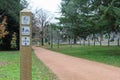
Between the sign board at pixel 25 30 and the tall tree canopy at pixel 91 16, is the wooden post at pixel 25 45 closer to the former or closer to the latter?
the sign board at pixel 25 30

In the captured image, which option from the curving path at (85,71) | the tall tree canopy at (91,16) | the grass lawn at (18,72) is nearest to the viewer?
the grass lawn at (18,72)

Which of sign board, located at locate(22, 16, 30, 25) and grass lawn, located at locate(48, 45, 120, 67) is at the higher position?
sign board, located at locate(22, 16, 30, 25)

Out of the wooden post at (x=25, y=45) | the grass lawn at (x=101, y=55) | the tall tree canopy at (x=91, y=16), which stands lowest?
the grass lawn at (x=101, y=55)

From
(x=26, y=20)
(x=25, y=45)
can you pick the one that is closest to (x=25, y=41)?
(x=25, y=45)

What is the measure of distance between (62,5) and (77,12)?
12.3 ft

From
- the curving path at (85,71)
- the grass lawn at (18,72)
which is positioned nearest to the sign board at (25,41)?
the grass lawn at (18,72)

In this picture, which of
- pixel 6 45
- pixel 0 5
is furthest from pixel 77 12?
pixel 6 45

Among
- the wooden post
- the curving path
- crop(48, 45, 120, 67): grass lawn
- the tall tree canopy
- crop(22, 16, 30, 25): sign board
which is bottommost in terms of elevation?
the curving path

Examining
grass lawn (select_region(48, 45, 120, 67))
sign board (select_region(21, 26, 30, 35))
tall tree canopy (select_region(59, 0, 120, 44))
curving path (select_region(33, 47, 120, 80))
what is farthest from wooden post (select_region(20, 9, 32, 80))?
tall tree canopy (select_region(59, 0, 120, 44))

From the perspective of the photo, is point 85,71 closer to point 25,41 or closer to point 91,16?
point 25,41

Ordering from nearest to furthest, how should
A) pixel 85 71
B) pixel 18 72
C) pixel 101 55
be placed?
1. pixel 18 72
2. pixel 85 71
3. pixel 101 55

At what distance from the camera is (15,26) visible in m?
50.3

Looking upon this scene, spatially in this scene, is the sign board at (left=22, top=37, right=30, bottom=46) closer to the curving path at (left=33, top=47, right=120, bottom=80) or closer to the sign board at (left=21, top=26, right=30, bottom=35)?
the sign board at (left=21, top=26, right=30, bottom=35)

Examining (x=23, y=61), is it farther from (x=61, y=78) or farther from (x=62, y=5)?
(x=62, y=5)
